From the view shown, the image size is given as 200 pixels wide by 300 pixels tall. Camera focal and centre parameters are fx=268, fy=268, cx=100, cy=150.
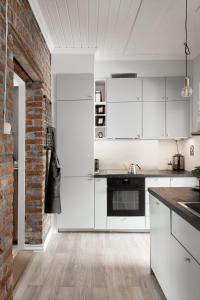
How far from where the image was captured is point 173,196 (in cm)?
231

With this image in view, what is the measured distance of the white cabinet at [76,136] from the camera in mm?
4227

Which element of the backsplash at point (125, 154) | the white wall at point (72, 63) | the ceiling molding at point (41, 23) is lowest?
the backsplash at point (125, 154)

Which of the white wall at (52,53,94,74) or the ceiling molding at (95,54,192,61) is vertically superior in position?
the ceiling molding at (95,54,192,61)

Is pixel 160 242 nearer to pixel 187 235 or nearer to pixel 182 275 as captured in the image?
pixel 182 275

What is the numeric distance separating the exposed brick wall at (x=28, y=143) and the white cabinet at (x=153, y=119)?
1.65 m

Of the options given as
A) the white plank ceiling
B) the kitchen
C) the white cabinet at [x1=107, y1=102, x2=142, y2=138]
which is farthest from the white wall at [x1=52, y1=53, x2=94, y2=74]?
the white cabinet at [x1=107, y1=102, x2=142, y2=138]

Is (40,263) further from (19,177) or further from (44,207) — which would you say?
(19,177)

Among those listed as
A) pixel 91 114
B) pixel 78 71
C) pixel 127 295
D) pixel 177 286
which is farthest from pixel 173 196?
pixel 78 71

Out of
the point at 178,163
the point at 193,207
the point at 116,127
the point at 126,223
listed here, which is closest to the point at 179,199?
the point at 193,207

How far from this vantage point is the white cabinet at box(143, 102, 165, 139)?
14.7 ft

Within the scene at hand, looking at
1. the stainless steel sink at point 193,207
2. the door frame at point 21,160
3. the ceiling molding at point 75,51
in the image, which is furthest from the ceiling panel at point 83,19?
the stainless steel sink at point 193,207

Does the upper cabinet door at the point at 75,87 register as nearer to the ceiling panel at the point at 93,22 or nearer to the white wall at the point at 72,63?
the white wall at the point at 72,63

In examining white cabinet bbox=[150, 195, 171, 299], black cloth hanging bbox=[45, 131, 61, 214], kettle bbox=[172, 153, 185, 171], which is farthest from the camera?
kettle bbox=[172, 153, 185, 171]

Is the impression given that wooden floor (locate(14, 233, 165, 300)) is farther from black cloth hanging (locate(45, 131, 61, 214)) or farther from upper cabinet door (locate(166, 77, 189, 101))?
upper cabinet door (locate(166, 77, 189, 101))
